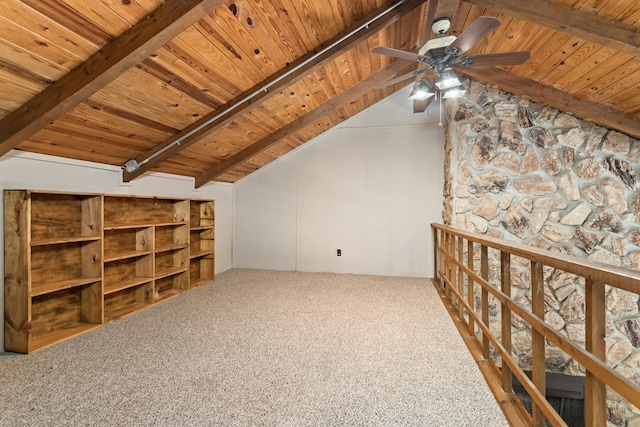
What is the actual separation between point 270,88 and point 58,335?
2.71 metres

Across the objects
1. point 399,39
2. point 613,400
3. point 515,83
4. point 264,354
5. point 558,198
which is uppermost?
point 399,39

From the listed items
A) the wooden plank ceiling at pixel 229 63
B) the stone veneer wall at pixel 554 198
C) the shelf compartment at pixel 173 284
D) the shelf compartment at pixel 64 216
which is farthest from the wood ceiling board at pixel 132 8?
the stone veneer wall at pixel 554 198

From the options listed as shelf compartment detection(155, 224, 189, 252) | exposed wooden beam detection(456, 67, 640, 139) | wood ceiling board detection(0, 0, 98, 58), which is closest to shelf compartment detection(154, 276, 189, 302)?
shelf compartment detection(155, 224, 189, 252)

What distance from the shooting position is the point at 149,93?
7.54ft

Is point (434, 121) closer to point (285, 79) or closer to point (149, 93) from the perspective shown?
point (285, 79)

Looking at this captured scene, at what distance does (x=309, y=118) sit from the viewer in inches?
146

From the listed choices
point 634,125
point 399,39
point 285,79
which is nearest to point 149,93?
point 285,79

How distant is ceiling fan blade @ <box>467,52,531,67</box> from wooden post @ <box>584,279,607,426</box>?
1666 millimetres

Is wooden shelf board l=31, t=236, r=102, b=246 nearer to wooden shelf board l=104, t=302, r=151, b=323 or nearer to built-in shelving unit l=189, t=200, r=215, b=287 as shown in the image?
wooden shelf board l=104, t=302, r=151, b=323

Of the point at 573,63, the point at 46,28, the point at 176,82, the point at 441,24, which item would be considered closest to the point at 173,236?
the point at 176,82

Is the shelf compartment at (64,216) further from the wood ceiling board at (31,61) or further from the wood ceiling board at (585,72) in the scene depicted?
the wood ceiling board at (585,72)

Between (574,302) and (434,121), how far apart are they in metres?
2.80

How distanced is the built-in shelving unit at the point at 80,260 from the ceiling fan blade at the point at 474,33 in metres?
3.06

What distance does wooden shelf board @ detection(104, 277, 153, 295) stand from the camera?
9.29 ft
